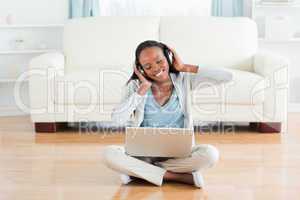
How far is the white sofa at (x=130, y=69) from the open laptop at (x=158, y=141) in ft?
4.39

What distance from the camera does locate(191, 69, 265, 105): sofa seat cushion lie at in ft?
13.2

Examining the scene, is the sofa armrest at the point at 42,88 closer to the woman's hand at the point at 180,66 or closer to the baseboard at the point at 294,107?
the woman's hand at the point at 180,66

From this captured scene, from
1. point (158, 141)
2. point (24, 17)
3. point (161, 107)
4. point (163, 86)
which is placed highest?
point (24, 17)

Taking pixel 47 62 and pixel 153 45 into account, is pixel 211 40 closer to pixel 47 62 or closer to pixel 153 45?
pixel 47 62

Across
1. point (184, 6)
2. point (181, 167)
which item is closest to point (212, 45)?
point (184, 6)

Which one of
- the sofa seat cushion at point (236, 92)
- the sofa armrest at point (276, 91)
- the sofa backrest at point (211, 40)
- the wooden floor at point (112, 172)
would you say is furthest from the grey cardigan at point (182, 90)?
the sofa backrest at point (211, 40)

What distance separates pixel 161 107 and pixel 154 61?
244 millimetres

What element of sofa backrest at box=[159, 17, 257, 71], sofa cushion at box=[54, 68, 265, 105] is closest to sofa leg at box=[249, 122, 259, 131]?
sofa cushion at box=[54, 68, 265, 105]

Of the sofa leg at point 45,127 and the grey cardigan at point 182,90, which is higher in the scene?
the grey cardigan at point 182,90

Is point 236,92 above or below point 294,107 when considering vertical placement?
above

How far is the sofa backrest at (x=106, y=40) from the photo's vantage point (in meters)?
4.59

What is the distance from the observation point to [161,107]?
2.81 meters

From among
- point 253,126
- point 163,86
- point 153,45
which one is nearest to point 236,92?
point 253,126

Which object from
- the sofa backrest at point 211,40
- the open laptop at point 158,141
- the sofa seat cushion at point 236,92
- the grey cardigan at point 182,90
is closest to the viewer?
Answer: the open laptop at point 158,141
